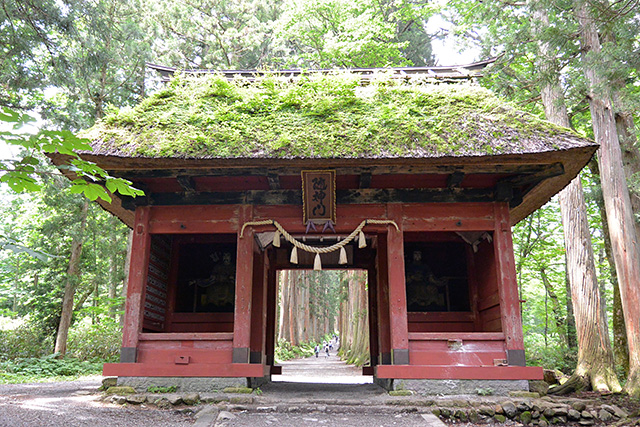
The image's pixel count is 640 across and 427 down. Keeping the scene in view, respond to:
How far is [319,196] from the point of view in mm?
7047

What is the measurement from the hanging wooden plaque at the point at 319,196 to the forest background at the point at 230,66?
3.33 m

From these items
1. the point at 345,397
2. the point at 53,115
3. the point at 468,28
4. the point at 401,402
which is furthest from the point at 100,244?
the point at 468,28

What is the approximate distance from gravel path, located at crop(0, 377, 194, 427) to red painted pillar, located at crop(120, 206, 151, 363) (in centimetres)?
83

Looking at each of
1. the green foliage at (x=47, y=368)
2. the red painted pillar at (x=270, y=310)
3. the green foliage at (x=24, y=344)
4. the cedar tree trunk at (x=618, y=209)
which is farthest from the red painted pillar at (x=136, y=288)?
the green foliage at (x=24, y=344)

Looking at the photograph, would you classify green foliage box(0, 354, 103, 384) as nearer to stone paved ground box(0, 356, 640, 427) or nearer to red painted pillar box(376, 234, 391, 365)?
stone paved ground box(0, 356, 640, 427)

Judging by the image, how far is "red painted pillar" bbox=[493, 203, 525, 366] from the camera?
6766mm

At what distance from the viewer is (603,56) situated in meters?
6.35

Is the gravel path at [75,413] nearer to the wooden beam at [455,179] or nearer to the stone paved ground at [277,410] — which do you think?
the stone paved ground at [277,410]

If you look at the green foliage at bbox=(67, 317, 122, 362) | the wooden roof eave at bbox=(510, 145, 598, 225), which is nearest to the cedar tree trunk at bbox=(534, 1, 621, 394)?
the wooden roof eave at bbox=(510, 145, 598, 225)

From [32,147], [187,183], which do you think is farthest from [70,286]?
[32,147]

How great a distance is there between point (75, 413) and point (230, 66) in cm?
1592

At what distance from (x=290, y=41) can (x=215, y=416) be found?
18.6 meters

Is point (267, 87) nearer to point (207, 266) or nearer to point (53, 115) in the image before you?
point (207, 266)

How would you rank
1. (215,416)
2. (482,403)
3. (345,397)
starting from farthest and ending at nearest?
1. (345,397)
2. (482,403)
3. (215,416)
